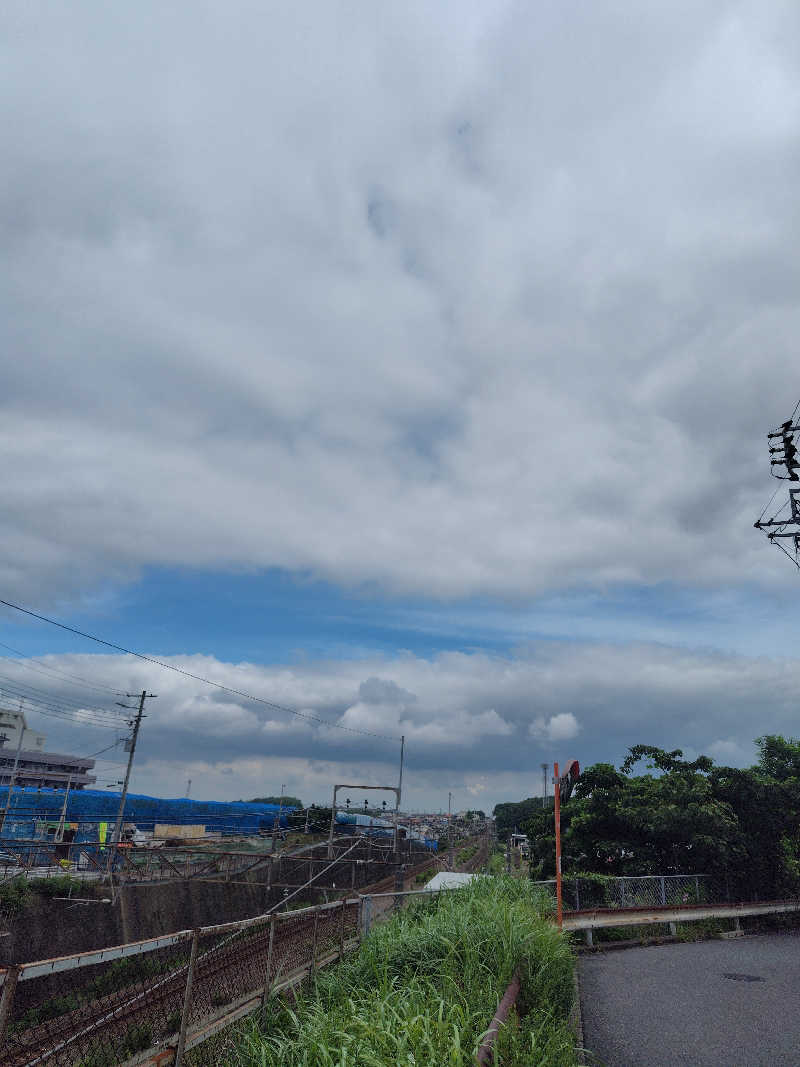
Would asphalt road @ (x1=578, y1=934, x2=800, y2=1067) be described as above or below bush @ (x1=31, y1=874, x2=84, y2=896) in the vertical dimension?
above

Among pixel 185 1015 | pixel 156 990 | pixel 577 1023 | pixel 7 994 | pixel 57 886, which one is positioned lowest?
pixel 57 886

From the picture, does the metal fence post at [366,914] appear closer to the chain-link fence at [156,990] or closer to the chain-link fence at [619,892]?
the chain-link fence at [156,990]

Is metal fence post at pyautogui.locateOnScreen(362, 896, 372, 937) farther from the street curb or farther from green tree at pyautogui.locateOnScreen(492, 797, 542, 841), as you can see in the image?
green tree at pyautogui.locateOnScreen(492, 797, 542, 841)

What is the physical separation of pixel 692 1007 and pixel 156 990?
8.33 metres

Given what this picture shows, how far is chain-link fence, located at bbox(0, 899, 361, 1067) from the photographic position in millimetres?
5328

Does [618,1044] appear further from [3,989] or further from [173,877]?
[173,877]

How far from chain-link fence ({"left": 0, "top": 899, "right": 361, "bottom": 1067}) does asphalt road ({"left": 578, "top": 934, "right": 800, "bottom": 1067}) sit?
3.95 metres

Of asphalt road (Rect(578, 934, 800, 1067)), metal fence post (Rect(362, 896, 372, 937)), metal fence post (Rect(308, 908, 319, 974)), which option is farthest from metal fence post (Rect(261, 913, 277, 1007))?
asphalt road (Rect(578, 934, 800, 1067))

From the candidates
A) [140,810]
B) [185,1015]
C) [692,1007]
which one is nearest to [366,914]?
[692,1007]

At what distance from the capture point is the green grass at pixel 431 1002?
5.61 metres

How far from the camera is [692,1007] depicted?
10.2m

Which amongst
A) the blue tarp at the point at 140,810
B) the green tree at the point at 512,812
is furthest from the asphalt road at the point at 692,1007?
the green tree at the point at 512,812

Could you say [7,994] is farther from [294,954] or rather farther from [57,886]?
[57,886]

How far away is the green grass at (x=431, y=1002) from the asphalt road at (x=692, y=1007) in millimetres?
726
